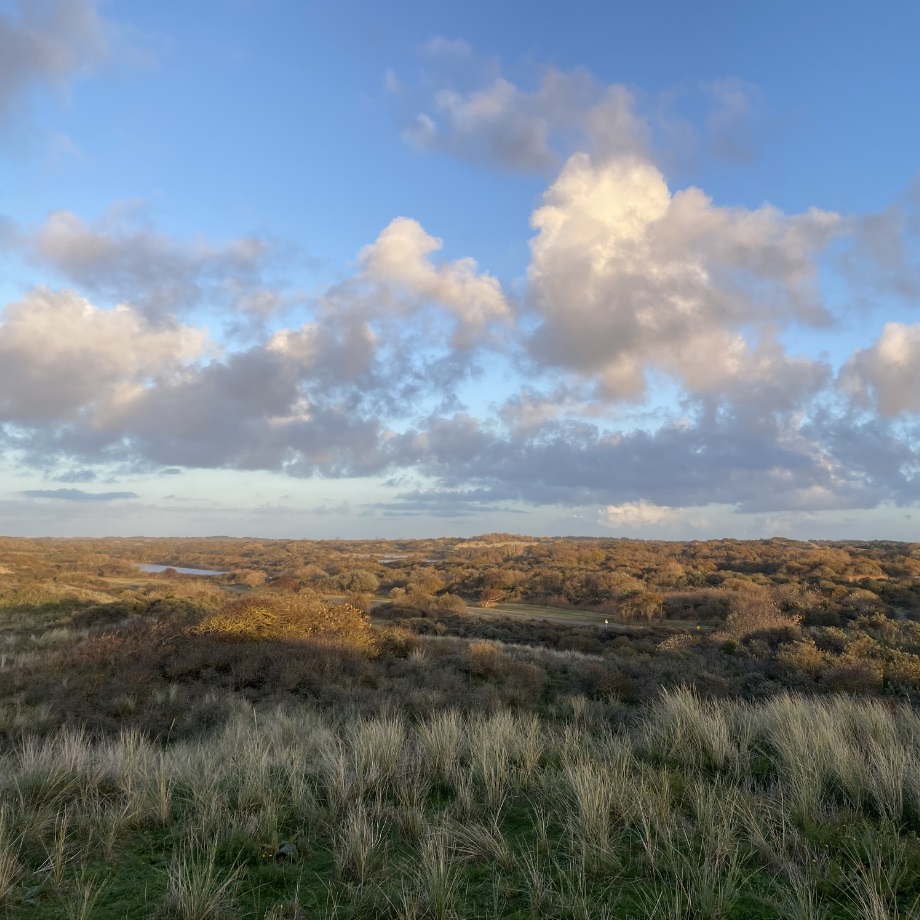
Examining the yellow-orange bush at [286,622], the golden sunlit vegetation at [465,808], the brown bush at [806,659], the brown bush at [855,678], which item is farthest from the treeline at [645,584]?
the golden sunlit vegetation at [465,808]

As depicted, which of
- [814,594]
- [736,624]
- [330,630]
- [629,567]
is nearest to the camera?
[330,630]

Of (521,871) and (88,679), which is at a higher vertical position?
(521,871)

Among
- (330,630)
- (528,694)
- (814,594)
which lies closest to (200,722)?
(528,694)

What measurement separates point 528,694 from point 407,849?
10.7 meters

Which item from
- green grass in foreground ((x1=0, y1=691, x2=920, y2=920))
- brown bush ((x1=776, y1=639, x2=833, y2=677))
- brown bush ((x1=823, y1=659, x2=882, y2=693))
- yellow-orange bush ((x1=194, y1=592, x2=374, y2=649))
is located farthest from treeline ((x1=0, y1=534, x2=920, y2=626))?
green grass in foreground ((x1=0, y1=691, x2=920, y2=920))

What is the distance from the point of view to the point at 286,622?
21.4 m

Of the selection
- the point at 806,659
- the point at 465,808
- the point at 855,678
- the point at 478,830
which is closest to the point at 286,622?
the point at 806,659

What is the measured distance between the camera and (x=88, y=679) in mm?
15430

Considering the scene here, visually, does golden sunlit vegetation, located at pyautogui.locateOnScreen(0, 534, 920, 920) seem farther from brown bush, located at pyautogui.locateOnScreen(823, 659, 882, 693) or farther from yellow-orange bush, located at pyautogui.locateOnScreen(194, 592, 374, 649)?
yellow-orange bush, located at pyautogui.locateOnScreen(194, 592, 374, 649)

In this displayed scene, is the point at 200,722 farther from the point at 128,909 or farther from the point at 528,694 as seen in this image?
the point at 128,909

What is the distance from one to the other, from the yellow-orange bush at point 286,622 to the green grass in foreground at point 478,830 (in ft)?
44.7

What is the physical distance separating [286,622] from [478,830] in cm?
1812

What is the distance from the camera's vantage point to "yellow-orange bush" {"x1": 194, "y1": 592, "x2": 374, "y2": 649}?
20.2 m

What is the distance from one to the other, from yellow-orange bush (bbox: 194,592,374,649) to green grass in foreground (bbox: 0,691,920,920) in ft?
44.7
